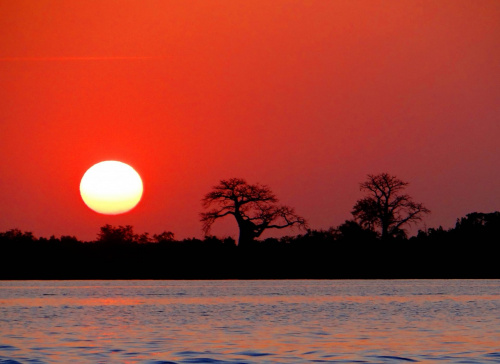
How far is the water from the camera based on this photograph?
2641 cm

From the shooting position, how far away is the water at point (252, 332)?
2641 cm

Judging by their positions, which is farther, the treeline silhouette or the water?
the treeline silhouette

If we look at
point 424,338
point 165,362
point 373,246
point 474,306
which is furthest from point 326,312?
point 373,246

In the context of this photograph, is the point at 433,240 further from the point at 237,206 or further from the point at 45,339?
the point at 45,339

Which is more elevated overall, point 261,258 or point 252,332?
point 261,258

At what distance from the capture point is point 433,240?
121m

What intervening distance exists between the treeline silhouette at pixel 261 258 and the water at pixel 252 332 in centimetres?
5812

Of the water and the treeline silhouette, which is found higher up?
the treeline silhouette

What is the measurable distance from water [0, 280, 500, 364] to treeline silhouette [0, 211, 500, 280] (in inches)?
2288

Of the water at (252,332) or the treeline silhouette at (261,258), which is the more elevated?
the treeline silhouette at (261,258)

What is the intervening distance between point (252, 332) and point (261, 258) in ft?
271

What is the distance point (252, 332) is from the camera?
113 feet

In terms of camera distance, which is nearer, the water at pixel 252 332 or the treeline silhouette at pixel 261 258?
the water at pixel 252 332

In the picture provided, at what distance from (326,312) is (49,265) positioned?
75.2 metres
